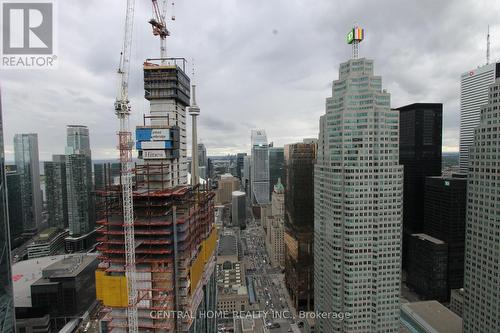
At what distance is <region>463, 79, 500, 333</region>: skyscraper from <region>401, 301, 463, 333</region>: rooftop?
34.1 feet

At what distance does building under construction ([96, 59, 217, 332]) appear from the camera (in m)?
41.5

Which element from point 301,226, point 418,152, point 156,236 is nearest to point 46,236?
point 301,226

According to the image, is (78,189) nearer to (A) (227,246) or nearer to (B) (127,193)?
(A) (227,246)

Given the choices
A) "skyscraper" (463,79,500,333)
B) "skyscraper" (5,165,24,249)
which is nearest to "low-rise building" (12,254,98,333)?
"skyscraper" (5,165,24,249)

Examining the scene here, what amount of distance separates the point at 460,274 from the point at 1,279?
143 metres

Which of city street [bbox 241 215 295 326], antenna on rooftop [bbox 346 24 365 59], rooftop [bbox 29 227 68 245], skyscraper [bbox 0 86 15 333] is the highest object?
antenna on rooftop [bbox 346 24 365 59]

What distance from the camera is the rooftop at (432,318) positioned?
224 feet

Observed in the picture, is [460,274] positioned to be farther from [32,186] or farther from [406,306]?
[32,186]

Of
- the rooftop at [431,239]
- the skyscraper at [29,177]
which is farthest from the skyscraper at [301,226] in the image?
the skyscraper at [29,177]

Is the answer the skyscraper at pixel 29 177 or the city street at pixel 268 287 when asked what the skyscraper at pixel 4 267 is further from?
the skyscraper at pixel 29 177

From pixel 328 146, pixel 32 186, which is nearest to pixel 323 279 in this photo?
pixel 328 146

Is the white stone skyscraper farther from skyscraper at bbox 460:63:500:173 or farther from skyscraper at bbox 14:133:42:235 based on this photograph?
skyscraper at bbox 14:133:42:235

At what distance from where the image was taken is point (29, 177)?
18075 centimetres

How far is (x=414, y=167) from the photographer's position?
13762 centimetres
